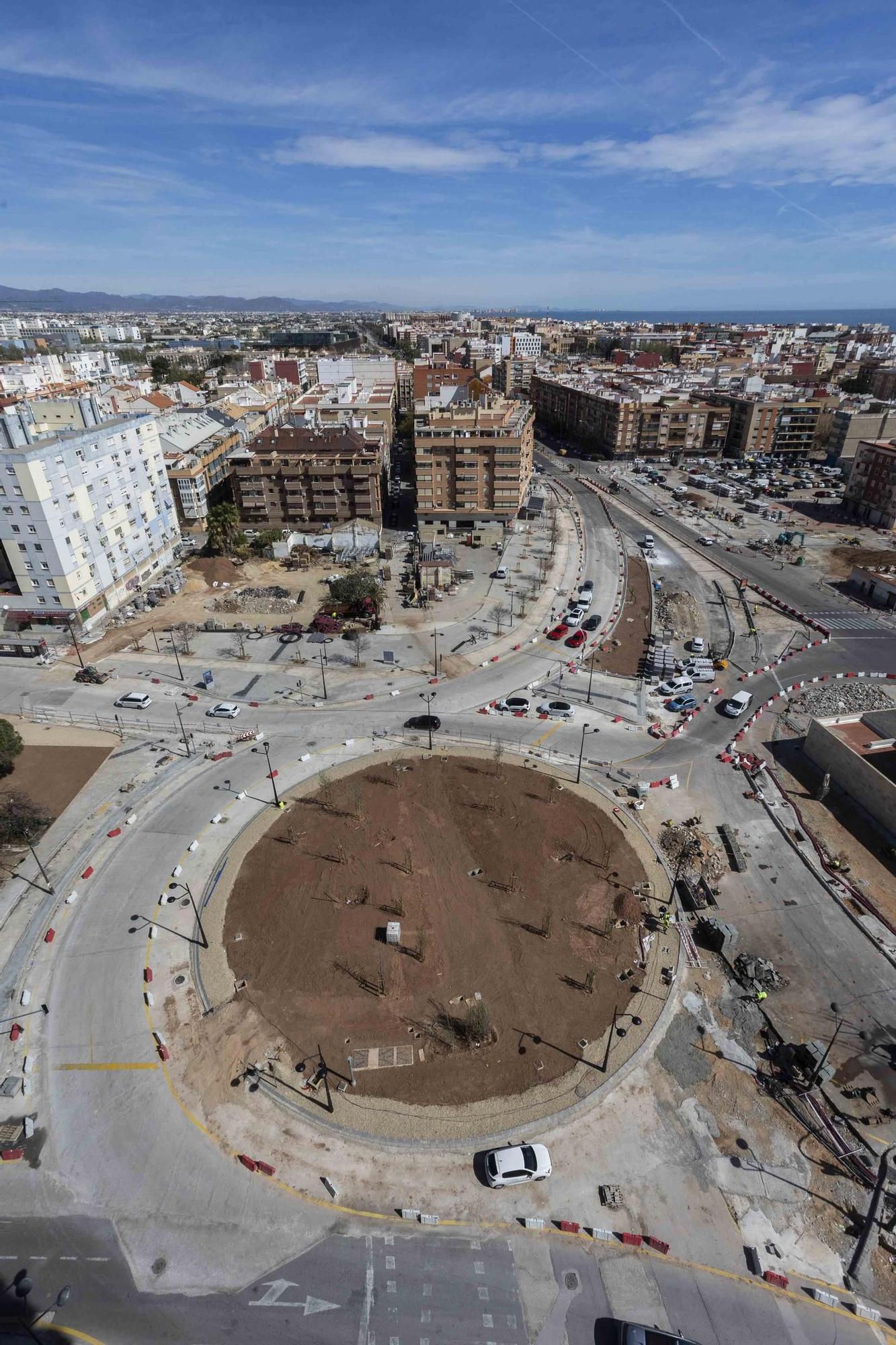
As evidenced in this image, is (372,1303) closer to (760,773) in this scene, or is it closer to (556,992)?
(556,992)

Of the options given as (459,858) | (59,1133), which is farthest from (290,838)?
(59,1133)

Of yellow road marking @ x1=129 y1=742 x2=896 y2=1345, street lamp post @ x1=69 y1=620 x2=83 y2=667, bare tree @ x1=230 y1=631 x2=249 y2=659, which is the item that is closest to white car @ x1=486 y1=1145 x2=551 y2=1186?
yellow road marking @ x1=129 y1=742 x2=896 y2=1345

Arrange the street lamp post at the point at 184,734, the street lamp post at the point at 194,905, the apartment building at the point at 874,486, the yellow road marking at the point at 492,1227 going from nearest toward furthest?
the yellow road marking at the point at 492,1227 < the street lamp post at the point at 194,905 < the street lamp post at the point at 184,734 < the apartment building at the point at 874,486

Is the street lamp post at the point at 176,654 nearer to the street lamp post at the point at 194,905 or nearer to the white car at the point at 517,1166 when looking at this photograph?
the street lamp post at the point at 194,905

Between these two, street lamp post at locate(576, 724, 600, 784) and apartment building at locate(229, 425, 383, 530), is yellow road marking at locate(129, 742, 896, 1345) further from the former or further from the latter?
apartment building at locate(229, 425, 383, 530)

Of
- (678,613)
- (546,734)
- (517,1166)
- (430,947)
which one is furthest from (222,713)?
(678,613)

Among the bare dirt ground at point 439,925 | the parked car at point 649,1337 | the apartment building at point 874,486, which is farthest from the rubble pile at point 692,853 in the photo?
the apartment building at point 874,486

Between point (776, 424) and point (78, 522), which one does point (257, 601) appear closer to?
point (78, 522)
